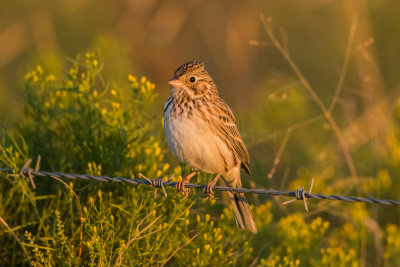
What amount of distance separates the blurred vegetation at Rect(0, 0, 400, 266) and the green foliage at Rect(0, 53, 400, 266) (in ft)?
0.05

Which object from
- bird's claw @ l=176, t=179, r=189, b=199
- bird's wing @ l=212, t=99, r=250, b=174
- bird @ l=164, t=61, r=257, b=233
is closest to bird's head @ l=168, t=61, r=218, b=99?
bird @ l=164, t=61, r=257, b=233

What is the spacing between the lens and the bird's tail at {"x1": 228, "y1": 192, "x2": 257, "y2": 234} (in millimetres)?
5039

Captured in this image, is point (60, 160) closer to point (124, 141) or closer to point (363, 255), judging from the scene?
point (124, 141)

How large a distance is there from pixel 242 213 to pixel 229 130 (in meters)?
0.79

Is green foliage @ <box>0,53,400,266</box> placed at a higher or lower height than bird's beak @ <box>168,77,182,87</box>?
lower

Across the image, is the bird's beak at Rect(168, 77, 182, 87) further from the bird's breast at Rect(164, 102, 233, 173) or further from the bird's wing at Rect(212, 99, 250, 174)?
the bird's wing at Rect(212, 99, 250, 174)

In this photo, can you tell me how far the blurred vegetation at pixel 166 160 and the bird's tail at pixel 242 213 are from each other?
8cm

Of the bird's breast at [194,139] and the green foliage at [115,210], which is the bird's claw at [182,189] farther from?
the bird's breast at [194,139]

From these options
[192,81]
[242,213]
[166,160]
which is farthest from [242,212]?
[166,160]

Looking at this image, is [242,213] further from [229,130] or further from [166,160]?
[166,160]

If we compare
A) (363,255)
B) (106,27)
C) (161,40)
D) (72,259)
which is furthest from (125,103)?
(106,27)

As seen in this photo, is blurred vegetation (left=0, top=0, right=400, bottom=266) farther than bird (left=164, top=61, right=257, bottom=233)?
No

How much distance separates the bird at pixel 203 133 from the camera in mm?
4959

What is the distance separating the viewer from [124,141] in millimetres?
5117
